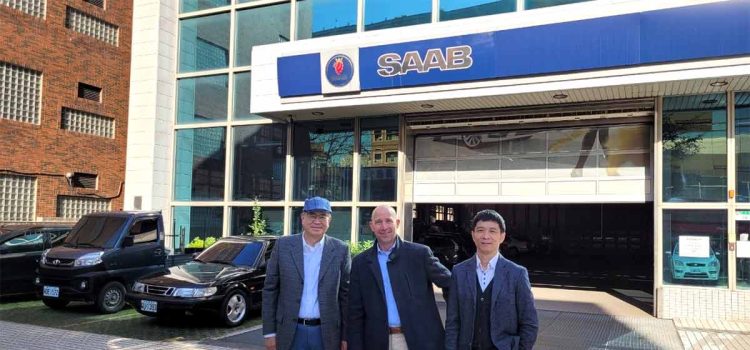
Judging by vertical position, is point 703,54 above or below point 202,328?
above

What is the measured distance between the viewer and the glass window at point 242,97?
53.0 ft

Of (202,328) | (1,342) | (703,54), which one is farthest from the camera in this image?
(703,54)

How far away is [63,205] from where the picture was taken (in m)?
16.7

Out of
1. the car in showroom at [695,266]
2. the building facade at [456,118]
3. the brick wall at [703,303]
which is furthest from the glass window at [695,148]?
the brick wall at [703,303]

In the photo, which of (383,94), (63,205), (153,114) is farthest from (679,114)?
(63,205)

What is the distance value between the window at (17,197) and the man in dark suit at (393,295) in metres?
14.8

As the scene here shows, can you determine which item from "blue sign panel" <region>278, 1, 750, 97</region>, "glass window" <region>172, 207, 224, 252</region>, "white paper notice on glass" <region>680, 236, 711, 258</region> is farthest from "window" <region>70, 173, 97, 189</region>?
"white paper notice on glass" <region>680, 236, 711, 258</region>

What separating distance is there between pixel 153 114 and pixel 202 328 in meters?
9.83

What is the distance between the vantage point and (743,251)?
10492mm

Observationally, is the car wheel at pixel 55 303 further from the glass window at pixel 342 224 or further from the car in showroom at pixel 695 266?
the car in showroom at pixel 695 266

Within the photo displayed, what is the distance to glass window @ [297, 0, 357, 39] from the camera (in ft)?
48.6

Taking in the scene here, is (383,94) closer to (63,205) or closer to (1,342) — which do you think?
(1,342)

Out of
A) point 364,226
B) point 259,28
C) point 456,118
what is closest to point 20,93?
point 259,28

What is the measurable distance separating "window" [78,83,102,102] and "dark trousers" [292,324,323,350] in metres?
15.9
